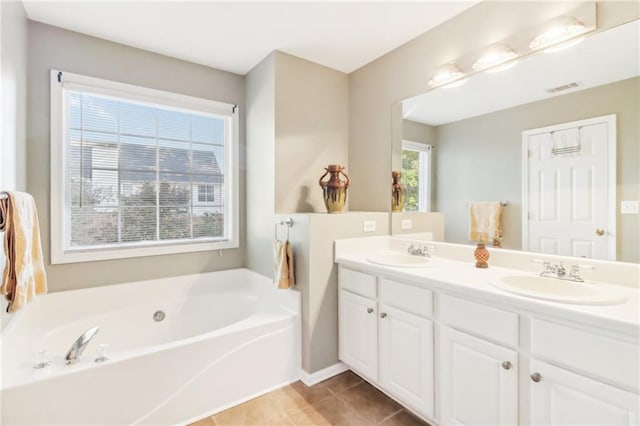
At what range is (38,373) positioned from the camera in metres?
1.45

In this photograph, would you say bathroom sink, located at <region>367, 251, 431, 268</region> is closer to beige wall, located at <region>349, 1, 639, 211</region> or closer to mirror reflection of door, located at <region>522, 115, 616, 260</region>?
beige wall, located at <region>349, 1, 639, 211</region>

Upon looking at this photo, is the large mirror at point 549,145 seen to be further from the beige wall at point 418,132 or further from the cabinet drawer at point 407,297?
the cabinet drawer at point 407,297

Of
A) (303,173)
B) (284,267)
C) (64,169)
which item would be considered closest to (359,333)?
(284,267)

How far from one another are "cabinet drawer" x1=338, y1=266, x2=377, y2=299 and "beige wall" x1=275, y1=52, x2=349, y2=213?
29.5 inches

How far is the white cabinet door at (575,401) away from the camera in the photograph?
1021 mm

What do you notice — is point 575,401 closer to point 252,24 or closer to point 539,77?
point 539,77

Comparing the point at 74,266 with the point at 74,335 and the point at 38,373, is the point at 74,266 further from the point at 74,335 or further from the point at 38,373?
the point at 38,373

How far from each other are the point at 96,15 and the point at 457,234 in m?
2.94

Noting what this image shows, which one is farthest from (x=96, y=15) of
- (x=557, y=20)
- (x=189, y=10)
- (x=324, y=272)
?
(x=557, y=20)

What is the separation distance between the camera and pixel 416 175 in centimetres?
245

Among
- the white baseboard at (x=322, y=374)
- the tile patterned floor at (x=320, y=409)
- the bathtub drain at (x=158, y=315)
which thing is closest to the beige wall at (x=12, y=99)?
the bathtub drain at (x=158, y=315)

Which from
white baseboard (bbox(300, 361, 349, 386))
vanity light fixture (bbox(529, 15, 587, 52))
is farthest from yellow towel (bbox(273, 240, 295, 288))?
vanity light fixture (bbox(529, 15, 587, 52))

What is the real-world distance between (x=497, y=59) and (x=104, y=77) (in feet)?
9.35

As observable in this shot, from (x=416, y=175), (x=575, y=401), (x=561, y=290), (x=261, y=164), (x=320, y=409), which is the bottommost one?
(x=320, y=409)
